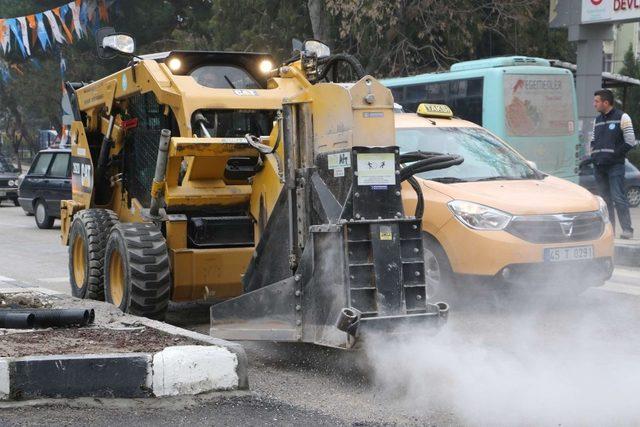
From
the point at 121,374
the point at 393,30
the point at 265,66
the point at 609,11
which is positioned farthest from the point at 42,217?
the point at 121,374

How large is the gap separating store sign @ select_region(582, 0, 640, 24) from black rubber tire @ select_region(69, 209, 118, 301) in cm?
1383

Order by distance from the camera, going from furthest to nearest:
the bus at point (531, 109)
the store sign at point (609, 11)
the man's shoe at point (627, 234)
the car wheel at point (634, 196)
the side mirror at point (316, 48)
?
1. the car wheel at point (634, 196)
2. the store sign at point (609, 11)
3. the bus at point (531, 109)
4. the man's shoe at point (627, 234)
5. the side mirror at point (316, 48)

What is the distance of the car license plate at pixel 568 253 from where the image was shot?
26.9 feet

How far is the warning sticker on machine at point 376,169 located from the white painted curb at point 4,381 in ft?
7.36

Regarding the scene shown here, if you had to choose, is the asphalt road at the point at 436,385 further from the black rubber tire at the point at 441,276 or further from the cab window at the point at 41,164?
the cab window at the point at 41,164

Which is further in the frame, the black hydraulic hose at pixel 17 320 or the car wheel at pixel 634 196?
the car wheel at pixel 634 196

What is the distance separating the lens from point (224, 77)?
8609mm

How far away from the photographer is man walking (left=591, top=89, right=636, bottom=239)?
13.2 metres

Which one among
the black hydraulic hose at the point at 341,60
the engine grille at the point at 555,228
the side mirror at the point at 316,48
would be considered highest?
the side mirror at the point at 316,48

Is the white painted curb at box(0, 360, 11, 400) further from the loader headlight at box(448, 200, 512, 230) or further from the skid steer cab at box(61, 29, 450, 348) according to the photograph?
the loader headlight at box(448, 200, 512, 230)

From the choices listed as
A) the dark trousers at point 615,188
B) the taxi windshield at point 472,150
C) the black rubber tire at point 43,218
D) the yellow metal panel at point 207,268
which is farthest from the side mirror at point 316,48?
the black rubber tire at point 43,218

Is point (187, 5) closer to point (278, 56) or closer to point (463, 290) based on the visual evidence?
point (278, 56)

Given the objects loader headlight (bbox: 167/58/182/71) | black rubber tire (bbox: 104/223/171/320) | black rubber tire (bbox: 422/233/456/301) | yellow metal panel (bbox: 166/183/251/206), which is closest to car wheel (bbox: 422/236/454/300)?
black rubber tire (bbox: 422/233/456/301)

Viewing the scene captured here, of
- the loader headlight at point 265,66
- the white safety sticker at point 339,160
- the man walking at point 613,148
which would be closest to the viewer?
the white safety sticker at point 339,160
